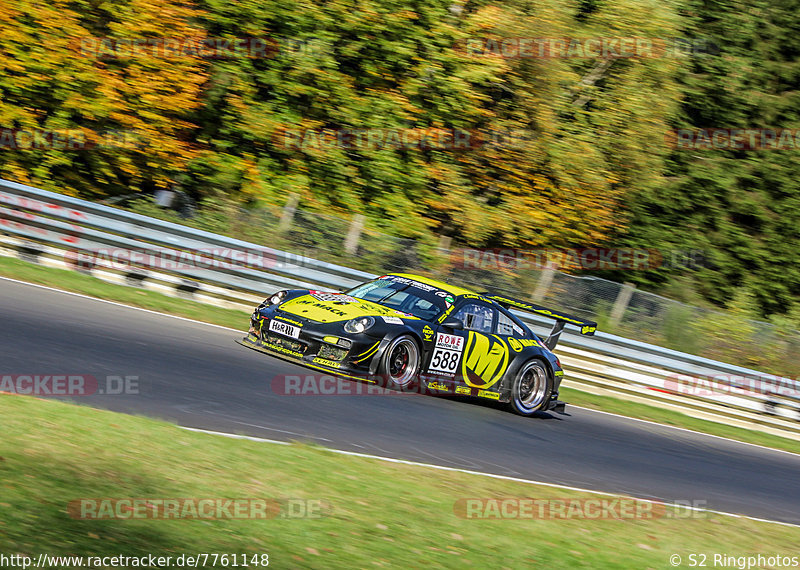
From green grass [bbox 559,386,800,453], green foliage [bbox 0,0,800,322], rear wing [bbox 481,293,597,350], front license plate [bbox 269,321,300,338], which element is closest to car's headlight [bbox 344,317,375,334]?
front license plate [bbox 269,321,300,338]

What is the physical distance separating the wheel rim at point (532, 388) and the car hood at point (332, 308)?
1.87m

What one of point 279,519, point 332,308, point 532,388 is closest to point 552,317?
point 532,388

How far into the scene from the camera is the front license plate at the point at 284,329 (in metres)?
9.94

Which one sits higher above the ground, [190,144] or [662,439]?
[190,144]

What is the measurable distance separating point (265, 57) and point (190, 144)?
260 cm

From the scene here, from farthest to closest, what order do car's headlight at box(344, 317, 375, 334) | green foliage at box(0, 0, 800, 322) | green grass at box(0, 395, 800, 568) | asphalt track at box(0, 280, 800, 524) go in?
green foliage at box(0, 0, 800, 322), car's headlight at box(344, 317, 375, 334), asphalt track at box(0, 280, 800, 524), green grass at box(0, 395, 800, 568)

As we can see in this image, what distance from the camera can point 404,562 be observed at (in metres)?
5.06

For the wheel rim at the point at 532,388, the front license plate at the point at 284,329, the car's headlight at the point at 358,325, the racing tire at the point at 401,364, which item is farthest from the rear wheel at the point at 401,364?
the wheel rim at the point at 532,388

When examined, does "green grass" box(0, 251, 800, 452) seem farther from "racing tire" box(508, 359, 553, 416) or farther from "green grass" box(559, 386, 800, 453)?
"racing tire" box(508, 359, 553, 416)

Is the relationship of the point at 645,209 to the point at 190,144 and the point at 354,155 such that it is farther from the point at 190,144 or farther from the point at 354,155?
the point at 190,144

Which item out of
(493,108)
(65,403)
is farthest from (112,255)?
(493,108)

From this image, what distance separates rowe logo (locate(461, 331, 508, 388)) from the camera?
10828 millimetres

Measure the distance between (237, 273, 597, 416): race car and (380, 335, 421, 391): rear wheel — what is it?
1cm

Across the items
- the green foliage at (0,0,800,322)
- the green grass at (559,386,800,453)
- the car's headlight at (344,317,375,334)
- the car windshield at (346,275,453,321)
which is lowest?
the green grass at (559,386,800,453)
